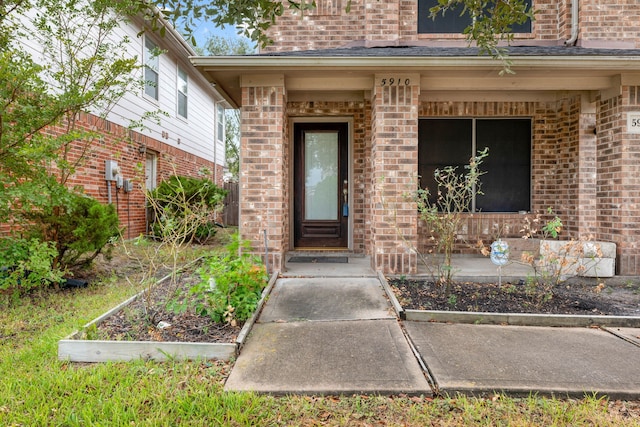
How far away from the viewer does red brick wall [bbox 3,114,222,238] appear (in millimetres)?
6336

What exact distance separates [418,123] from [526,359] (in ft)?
15.0

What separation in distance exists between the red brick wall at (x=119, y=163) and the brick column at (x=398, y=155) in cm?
330

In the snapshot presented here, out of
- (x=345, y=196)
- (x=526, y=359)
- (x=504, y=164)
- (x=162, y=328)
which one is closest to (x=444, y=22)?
(x=504, y=164)

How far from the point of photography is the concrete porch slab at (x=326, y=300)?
11.4ft

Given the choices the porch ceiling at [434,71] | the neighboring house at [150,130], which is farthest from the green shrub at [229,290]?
the porch ceiling at [434,71]

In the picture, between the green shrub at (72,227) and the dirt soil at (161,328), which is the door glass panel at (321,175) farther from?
the dirt soil at (161,328)

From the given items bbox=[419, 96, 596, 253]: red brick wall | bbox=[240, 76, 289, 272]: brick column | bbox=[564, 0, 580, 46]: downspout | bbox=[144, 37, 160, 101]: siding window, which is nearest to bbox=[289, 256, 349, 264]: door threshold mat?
bbox=[240, 76, 289, 272]: brick column

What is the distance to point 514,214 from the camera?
6367mm

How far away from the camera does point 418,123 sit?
6.31 meters

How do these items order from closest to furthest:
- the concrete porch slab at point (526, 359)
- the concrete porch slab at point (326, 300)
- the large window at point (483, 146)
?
the concrete porch slab at point (526, 359) → the concrete porch slab at point (326, 300) → the large window at point (483, 146)

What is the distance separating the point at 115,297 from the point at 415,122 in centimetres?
442

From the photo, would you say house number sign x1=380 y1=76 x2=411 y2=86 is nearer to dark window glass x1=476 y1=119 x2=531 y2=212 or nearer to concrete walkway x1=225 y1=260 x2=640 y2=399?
dark window glass x1=476 y1=119 x2=531 y2=212

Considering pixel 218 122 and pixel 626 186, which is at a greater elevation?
pixel 218 122

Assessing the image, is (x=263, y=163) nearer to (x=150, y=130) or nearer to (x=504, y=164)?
(x=504, y=164)
